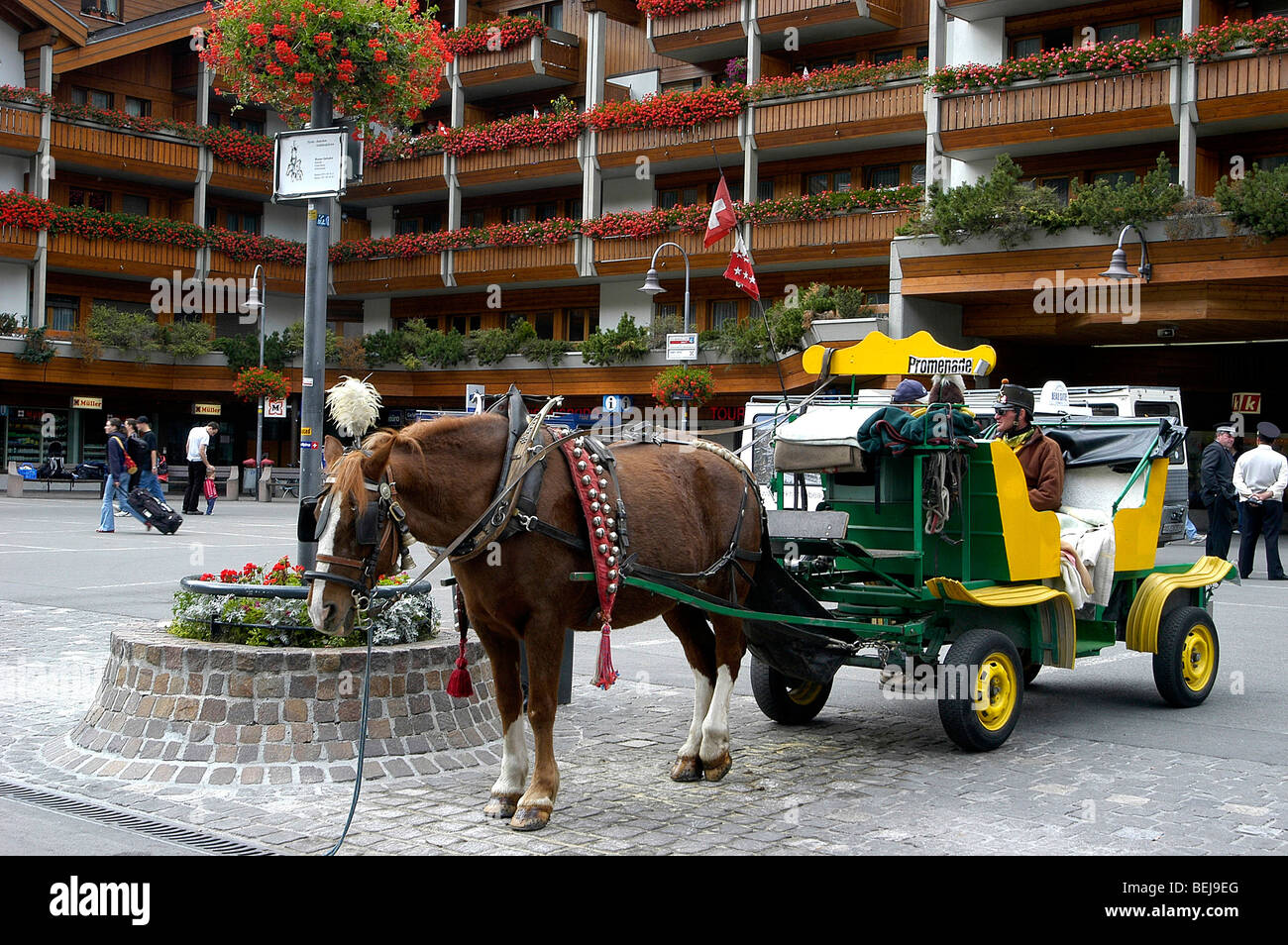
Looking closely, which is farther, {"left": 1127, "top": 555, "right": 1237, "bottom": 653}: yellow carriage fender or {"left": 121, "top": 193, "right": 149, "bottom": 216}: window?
{"left": 121, "top": 193, "right": 149, "bottom": 216}: window

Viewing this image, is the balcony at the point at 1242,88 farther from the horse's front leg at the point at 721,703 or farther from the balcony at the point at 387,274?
the balcony at the point at 387,274

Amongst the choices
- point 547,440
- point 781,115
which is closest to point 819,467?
point 547,440

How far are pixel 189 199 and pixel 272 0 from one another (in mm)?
40948

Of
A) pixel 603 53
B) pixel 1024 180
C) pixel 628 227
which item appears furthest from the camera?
pixel 603 53

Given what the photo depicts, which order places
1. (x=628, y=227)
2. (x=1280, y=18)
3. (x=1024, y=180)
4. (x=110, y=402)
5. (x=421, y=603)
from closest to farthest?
(x=421, y=603)
(x=1280, y=18)
(x=1024, y=180)
(x=628, y=227)
(x=110, y=402)

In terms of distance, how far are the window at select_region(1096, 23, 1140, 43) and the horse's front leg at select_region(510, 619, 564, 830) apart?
27329mm

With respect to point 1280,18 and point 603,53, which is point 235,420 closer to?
point 603,53

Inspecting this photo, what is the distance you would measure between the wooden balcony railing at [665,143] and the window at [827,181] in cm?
266

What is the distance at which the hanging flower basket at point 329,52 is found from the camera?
8.12 m

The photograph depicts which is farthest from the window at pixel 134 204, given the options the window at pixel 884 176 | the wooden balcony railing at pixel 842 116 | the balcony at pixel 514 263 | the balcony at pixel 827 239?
the window at pixel 884 176

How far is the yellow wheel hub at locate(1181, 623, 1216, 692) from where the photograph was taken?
923 centimetres

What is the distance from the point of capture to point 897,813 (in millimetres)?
6305

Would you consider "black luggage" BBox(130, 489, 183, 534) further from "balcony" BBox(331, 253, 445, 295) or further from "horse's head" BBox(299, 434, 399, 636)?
"balcony" BBox(331, 253, 445, 295)

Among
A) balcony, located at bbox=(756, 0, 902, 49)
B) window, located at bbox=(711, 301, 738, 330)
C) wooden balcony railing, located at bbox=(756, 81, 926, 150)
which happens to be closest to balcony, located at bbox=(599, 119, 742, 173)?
wooden balcony railing, located at bbox=(756, 81, 926, 150)
